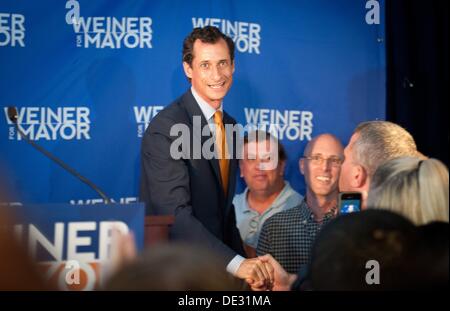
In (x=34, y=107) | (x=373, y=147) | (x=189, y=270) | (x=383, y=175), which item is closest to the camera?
(x=189, y=270)

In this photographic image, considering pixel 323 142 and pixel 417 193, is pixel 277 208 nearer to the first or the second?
pixel 323 142

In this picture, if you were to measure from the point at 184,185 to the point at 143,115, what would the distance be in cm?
70

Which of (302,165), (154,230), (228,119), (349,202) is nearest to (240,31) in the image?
(228,119)

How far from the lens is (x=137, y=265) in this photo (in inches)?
46.7

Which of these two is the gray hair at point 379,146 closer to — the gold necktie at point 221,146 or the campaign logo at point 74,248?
the gold necktie at point 221,146

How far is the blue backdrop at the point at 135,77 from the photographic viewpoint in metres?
3.59

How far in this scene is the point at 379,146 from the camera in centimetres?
304

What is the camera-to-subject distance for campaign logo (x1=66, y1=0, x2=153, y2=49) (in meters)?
3.60

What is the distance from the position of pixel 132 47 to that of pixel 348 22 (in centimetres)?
129

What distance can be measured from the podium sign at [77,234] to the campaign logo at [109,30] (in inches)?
62.1

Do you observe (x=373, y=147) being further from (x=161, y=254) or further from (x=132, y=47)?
(x=161, y=254)

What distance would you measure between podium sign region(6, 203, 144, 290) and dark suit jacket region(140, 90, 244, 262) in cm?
69

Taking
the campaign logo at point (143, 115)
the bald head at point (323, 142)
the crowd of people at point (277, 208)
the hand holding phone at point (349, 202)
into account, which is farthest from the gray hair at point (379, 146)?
the campaign logo at point (143, 115)
